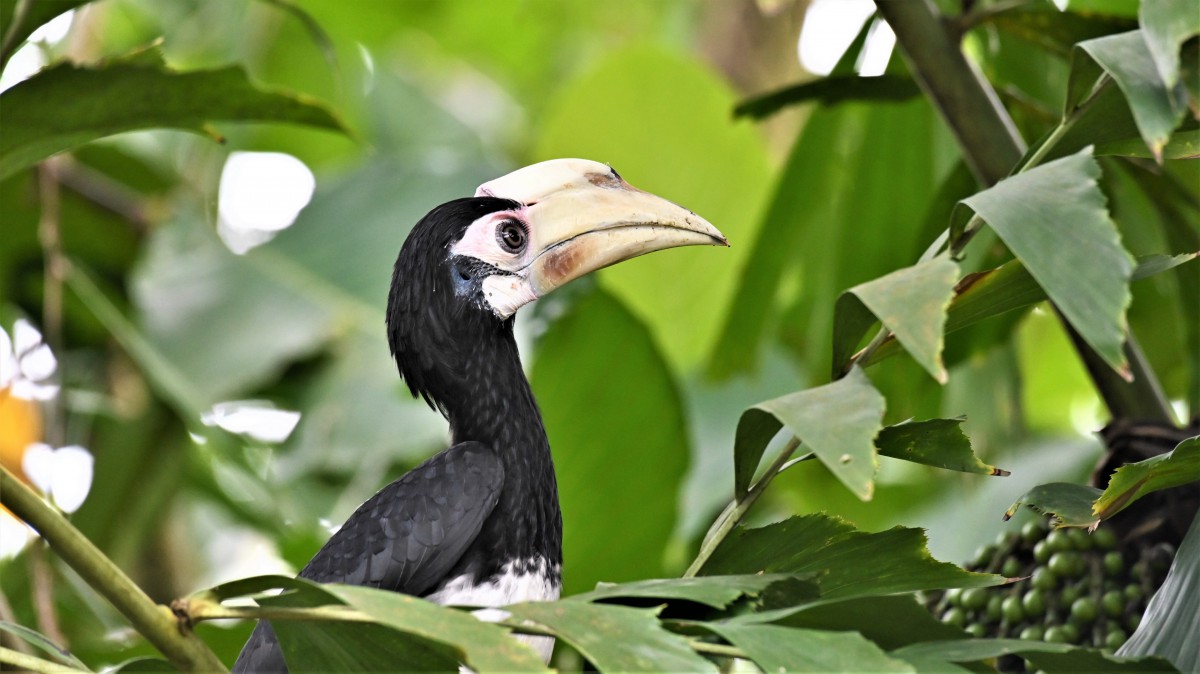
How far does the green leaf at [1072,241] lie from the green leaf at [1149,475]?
0.15 m

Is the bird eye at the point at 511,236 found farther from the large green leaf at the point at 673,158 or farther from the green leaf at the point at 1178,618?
the large green leaf at the point at 673,158

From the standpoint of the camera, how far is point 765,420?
937 millimetres

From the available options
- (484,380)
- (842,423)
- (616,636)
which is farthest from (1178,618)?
(484,380)

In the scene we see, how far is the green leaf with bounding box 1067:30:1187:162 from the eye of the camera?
2.94 ft

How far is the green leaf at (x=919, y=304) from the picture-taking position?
763mm

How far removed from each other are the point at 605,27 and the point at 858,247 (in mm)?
3070

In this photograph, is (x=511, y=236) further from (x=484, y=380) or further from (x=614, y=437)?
(x=614, y=437)

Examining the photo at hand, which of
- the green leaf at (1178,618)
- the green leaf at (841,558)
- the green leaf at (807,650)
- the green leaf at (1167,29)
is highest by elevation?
the green leaf at (1167,29)

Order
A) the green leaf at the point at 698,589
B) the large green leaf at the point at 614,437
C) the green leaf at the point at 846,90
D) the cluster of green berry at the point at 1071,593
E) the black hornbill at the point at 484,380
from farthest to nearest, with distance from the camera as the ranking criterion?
the large green leaf at the point at 614,437 → the green leaf at the point at 846,90 → the black hornbill at the point at 484,380 → the cluster of green berry at the point at 1071,593 → the green leaf at the point at 698,589

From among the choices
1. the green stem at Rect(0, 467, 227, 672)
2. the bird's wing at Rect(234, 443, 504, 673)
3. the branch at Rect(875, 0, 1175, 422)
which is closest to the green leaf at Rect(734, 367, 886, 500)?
the green stem at Rect(0, 467, 227, 672)

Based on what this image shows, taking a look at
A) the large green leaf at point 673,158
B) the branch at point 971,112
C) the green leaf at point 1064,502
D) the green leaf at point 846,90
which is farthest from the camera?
the large green leaf at point 673,158

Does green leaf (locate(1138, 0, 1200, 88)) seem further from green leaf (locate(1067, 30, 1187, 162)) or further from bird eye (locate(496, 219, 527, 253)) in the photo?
bird eye (locate(496, 219, 527, 253))

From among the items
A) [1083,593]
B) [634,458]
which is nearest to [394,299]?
[634,458]

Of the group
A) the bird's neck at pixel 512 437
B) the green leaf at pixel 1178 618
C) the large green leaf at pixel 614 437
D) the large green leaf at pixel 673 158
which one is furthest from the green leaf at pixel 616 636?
the large green leaf at pixel 673 158
